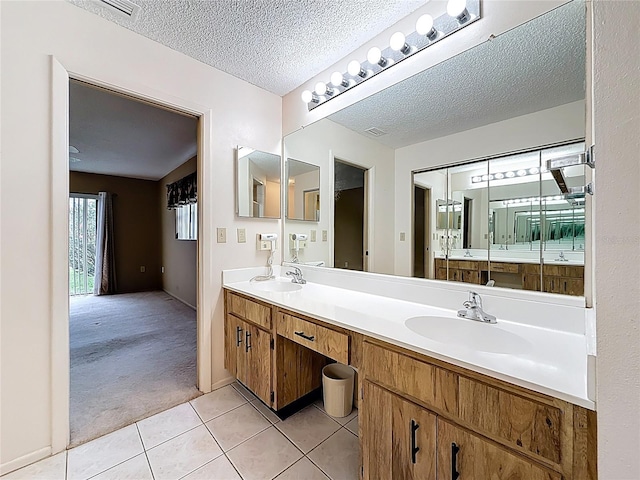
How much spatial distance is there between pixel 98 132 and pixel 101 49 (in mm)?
2133

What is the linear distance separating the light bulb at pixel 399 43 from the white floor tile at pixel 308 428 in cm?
214

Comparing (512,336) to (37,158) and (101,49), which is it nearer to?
(37,158)

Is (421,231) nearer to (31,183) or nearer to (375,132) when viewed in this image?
(375,132)

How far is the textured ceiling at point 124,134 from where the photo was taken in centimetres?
249

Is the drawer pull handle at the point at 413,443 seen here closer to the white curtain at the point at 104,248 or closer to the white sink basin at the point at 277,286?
the white sink basin at the point at 277,286

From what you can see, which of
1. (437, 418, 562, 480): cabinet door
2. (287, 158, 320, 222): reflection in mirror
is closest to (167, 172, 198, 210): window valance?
(287, 158, 320, 222): reflection in mirror

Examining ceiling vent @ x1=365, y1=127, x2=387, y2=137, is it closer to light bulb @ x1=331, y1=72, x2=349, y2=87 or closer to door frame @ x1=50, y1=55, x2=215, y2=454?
light bulb @ x1=331, y1=72, x2=349, y2=87

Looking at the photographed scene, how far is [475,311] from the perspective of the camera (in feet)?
3.91

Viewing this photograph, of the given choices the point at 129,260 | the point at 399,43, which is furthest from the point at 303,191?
the point at 129,260

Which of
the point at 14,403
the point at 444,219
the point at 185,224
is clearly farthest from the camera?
the point at 185,224

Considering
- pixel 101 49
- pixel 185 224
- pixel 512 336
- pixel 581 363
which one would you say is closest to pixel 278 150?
pixel 101 49

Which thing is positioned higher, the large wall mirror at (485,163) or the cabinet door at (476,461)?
the large wall mirror at (485,163)

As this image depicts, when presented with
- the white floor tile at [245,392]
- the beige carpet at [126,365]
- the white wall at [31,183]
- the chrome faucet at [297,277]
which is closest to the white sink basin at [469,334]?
the chrome faucet at [297,277]

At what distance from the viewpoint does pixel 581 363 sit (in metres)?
0.80
